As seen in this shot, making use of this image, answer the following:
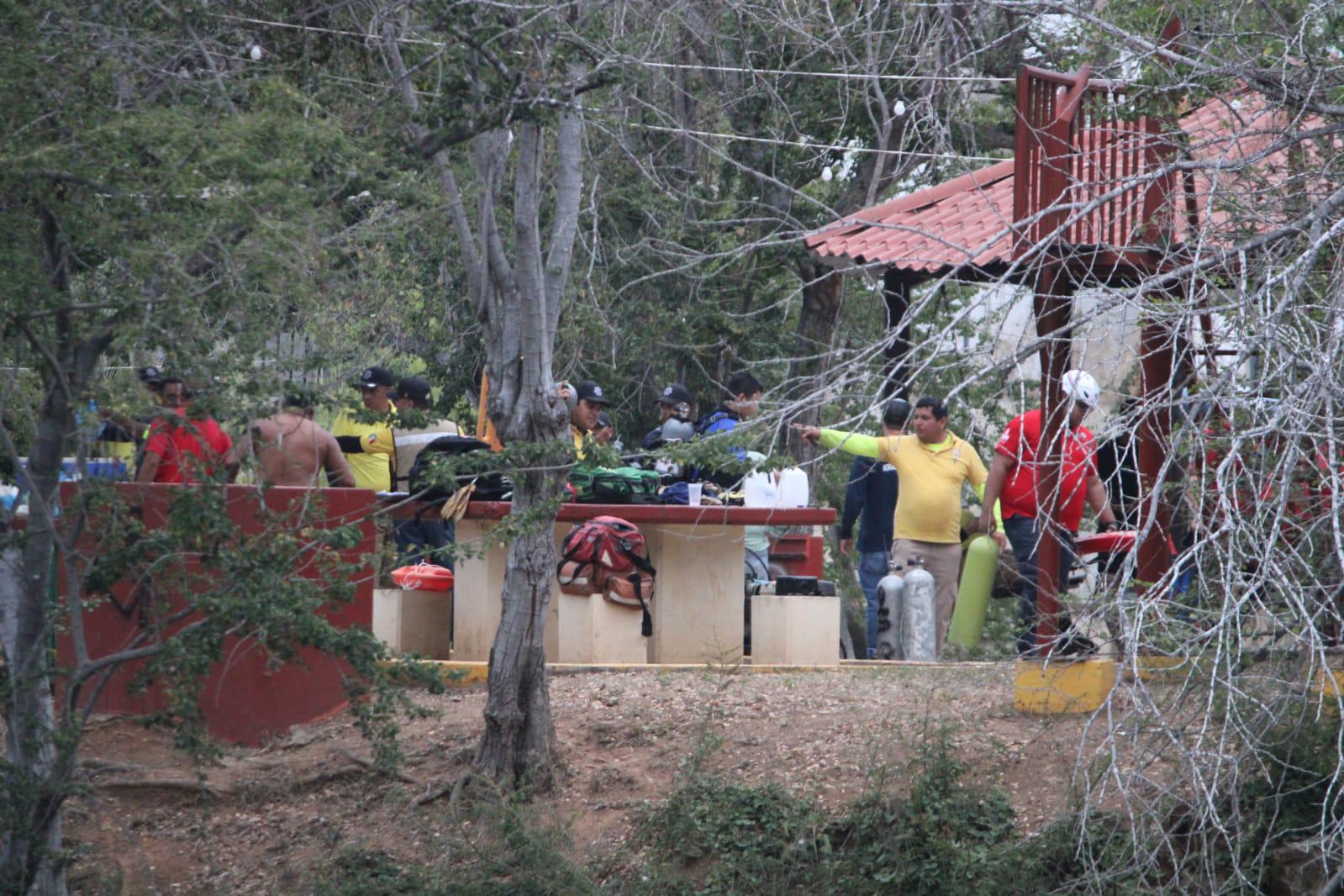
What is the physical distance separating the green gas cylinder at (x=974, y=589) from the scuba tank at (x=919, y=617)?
25 centimetres

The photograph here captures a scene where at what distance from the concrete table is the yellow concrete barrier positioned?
1.58 metres

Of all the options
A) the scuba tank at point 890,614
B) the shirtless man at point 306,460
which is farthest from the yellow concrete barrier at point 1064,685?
the shirtless man at point 306,460

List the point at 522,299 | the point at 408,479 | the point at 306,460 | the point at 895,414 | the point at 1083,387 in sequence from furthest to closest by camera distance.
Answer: the point at 408,479 → the point at 895,414 → the point at 306,460 → the point at 1083,387 → the point at 522,299

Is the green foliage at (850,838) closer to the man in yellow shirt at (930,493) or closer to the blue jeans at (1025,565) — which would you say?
the blue jeans at (1025,565)

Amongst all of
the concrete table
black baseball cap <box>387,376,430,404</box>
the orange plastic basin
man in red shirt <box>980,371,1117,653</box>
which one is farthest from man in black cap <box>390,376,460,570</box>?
man in red shirt <box>980,371,1117,653</box>

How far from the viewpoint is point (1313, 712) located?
718 centimetres

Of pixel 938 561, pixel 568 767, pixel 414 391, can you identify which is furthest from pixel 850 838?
pixel 414 391

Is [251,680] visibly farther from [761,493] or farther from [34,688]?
[761,493]

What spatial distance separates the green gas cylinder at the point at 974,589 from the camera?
919cm

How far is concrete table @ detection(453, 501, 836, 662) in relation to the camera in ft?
30.5

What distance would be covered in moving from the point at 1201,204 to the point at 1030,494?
7.29 ft

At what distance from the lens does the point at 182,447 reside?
7996 mm

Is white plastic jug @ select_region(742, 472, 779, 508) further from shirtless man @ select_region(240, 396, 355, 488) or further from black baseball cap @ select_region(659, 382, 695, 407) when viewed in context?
shirtless man @ select_region(240, 396, 355, 488)

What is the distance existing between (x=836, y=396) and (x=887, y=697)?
10.1ft
